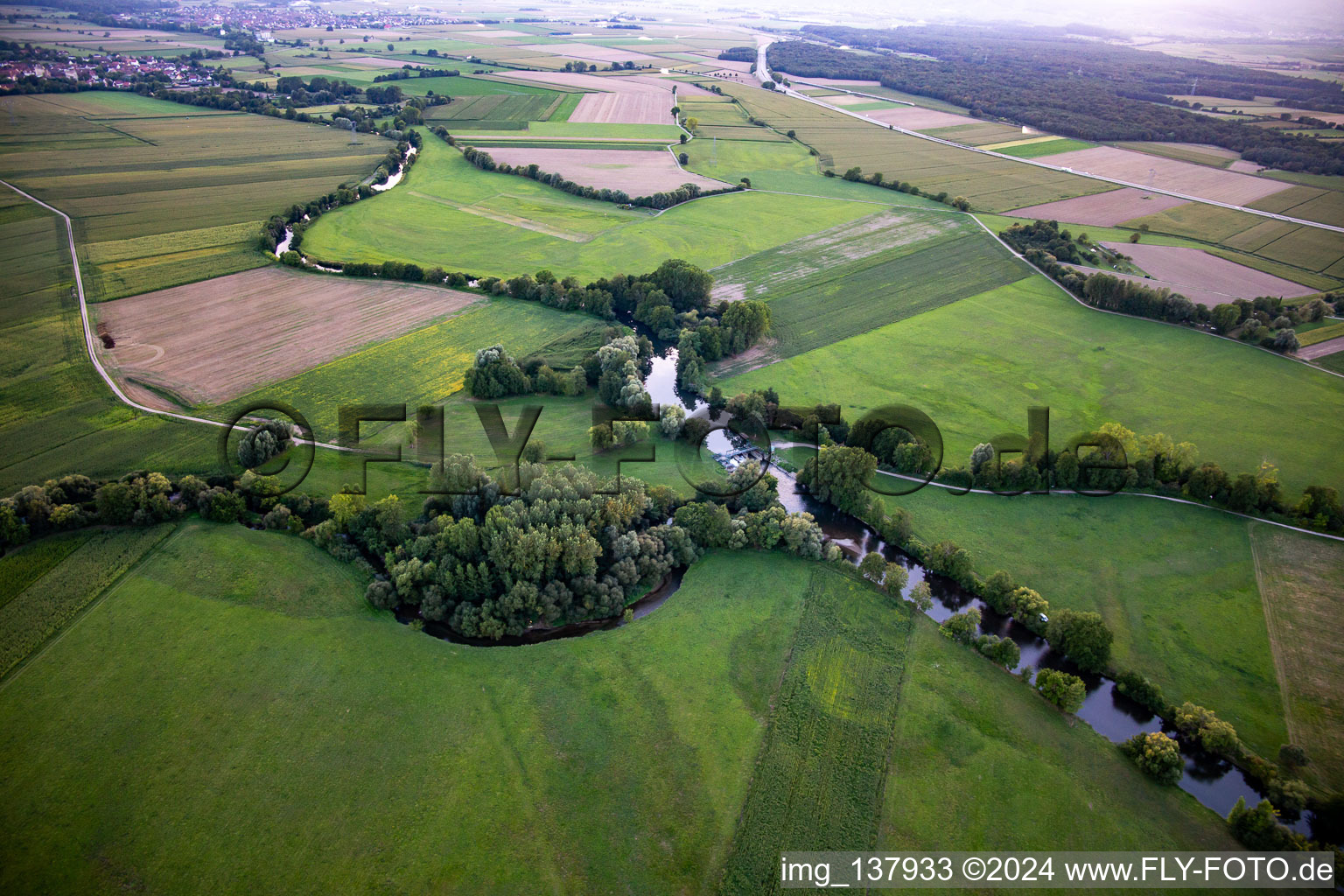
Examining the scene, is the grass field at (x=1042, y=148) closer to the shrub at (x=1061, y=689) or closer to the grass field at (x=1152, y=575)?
the grass field at (x=1152, y=575)

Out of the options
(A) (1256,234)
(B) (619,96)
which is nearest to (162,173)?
(B) (619,96)

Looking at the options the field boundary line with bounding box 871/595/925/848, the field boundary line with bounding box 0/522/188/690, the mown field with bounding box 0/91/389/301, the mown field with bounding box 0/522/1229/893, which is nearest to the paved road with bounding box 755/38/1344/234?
the field boundary line with bounding box 871/595/925/848

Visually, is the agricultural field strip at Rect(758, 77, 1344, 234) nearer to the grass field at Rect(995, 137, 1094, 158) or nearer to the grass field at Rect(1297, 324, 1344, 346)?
the grass field at Rect(995, 137, 1094, 158)

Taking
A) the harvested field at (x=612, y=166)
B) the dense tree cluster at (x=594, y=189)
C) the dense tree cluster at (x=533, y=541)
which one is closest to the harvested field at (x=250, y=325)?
the dense tree cluster at (x=533, y=541)

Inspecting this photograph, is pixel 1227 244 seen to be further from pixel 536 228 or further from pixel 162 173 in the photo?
pixel 162 173

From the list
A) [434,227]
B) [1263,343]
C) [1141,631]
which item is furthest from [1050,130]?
[1141,631]

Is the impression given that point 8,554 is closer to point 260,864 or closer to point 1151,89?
point 260,864
